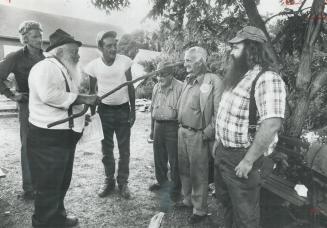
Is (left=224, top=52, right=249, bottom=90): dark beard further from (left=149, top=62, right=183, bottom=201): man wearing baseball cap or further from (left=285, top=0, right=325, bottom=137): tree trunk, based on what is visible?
(left=285, top=0, right=325, bottom=137): tree trunk

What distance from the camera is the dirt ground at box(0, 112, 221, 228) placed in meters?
4.46

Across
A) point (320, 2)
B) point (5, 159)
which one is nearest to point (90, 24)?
point (5, 159)

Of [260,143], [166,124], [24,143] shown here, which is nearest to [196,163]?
[166,124]

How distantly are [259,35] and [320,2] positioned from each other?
8.01 ft

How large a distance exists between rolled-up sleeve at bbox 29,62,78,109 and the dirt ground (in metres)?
1.74

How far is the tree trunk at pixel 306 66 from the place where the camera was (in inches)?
187

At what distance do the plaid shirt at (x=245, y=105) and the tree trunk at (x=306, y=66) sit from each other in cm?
226

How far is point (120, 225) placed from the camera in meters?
4.38

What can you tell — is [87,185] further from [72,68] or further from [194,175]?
[72,68]

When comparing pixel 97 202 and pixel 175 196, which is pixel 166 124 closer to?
pixel 175 196

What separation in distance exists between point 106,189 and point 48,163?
1703 millimetres

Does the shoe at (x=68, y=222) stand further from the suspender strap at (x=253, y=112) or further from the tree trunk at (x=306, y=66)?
the tree trunk at (x=306, y=66)

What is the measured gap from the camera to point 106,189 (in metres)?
5.32

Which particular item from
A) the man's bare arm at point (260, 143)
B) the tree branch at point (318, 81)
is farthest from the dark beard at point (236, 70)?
the tree branch at point (318, 81)
